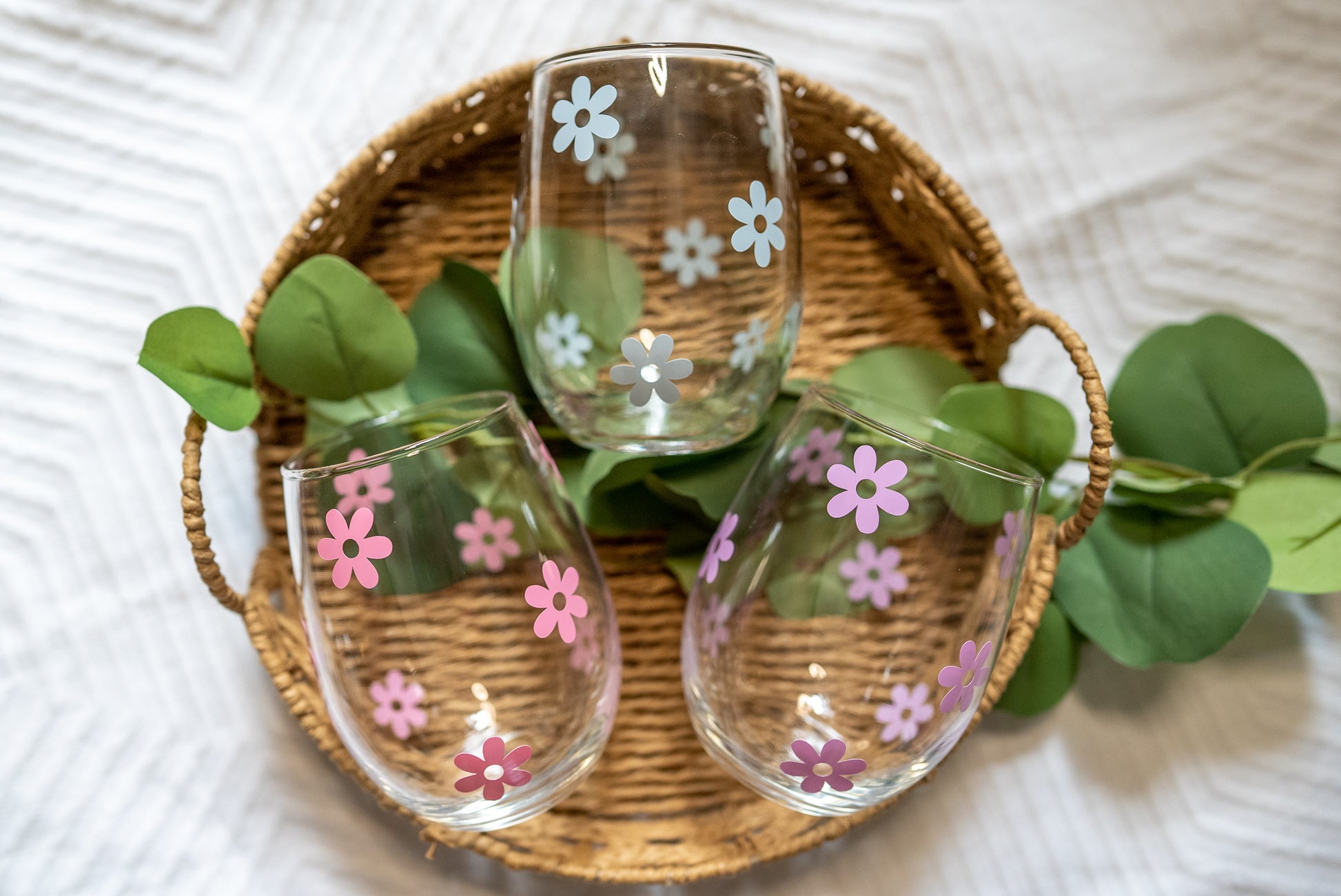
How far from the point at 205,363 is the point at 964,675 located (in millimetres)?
387

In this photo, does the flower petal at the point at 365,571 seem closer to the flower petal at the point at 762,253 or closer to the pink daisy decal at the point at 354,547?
the pink daisy decal at the point at 354,547

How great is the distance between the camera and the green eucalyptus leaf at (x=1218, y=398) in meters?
0.52

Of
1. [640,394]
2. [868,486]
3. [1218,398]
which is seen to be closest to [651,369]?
[640,394]

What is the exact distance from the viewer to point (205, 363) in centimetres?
44

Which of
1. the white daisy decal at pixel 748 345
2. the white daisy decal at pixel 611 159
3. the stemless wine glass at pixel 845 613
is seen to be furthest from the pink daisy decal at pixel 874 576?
the white daisy decal at pixel 611 159

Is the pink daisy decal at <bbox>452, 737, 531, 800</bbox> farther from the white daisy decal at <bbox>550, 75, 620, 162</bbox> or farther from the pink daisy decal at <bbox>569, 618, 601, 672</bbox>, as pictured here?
the white daisy decal at <bbox>550, 75, 620, 162</bbox>

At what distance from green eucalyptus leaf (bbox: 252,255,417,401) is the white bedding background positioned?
0.11m

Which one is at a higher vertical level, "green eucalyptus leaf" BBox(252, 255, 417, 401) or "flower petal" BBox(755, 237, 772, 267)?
"flower petal" BBox(755, 237, 772, 267)

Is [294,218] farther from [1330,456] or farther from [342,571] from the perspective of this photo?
[1330,456]

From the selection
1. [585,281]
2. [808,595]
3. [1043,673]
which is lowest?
[1043,673]

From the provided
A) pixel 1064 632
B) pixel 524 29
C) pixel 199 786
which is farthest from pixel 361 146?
pixel 1064 632

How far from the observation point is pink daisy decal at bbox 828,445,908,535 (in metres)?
0.40

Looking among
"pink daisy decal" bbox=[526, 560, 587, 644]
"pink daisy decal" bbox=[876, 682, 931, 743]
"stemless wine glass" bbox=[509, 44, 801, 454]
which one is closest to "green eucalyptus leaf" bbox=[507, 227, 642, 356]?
"stemless wine glass" bbox=[509, 44, 801, 454]

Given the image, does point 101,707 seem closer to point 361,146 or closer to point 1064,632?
point 361,146
